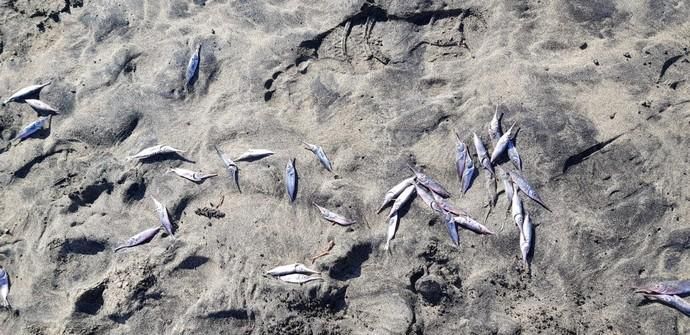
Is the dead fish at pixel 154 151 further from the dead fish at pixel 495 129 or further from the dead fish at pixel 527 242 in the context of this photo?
the dead fish at pixel 527 242

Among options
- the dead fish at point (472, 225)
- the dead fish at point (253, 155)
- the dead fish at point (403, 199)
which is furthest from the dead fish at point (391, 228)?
the dead fish at point (253, 155)

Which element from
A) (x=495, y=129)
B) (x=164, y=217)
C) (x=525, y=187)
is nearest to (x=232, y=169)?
(x=164, y=217)

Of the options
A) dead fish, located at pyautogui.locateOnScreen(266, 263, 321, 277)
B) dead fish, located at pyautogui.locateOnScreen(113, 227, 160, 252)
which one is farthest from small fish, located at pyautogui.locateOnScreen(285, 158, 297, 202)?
dead fish, located at pyautogui.locateOnScreen(113, 227, 160, 252)

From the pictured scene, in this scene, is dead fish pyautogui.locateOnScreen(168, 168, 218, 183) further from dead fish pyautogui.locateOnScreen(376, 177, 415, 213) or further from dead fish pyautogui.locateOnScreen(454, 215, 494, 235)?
dead fish pyautogui.locateOnScreen(454, 215, 494, 235)

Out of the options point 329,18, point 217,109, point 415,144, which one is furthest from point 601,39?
point 217,109

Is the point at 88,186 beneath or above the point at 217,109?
beneath

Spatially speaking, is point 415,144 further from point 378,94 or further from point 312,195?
point 312,195
